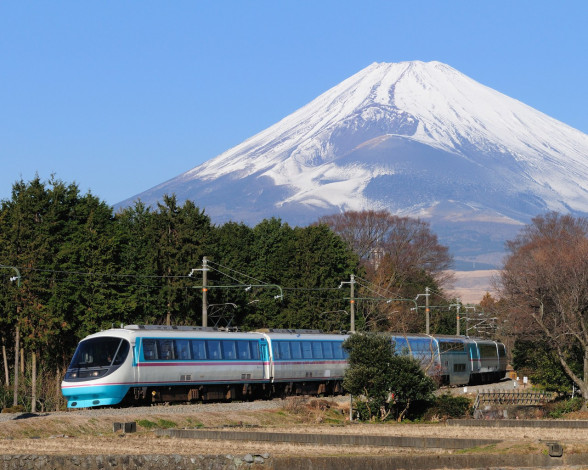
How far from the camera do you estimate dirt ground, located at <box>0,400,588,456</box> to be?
83.4 feet

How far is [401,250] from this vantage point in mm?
144375

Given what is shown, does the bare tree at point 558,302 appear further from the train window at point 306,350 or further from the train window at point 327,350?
the train window at point 306,350

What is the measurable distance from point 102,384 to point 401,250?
Answer: 3997 inches

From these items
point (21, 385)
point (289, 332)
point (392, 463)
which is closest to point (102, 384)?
point (289, 332)

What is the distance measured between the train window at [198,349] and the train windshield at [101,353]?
14.9 feet

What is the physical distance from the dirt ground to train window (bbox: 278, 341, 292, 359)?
5.57 metres

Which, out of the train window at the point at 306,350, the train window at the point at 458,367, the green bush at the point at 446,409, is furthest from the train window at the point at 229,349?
the train window at the point at 458,367

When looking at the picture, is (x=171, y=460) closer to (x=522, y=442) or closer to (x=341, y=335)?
(x=522, y=442)

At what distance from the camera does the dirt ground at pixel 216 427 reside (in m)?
25.4

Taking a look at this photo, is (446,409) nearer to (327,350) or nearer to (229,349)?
(229,349)

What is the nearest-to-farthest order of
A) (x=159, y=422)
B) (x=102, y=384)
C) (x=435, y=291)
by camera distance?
(x=159, y=422)
(x=102, y=384)
(x=435, y=291)

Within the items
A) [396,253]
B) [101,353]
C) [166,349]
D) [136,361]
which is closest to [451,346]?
[166,349]

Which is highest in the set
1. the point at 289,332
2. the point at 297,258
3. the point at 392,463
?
the point at 297,258

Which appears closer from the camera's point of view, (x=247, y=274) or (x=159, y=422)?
(x=159, y=422)
